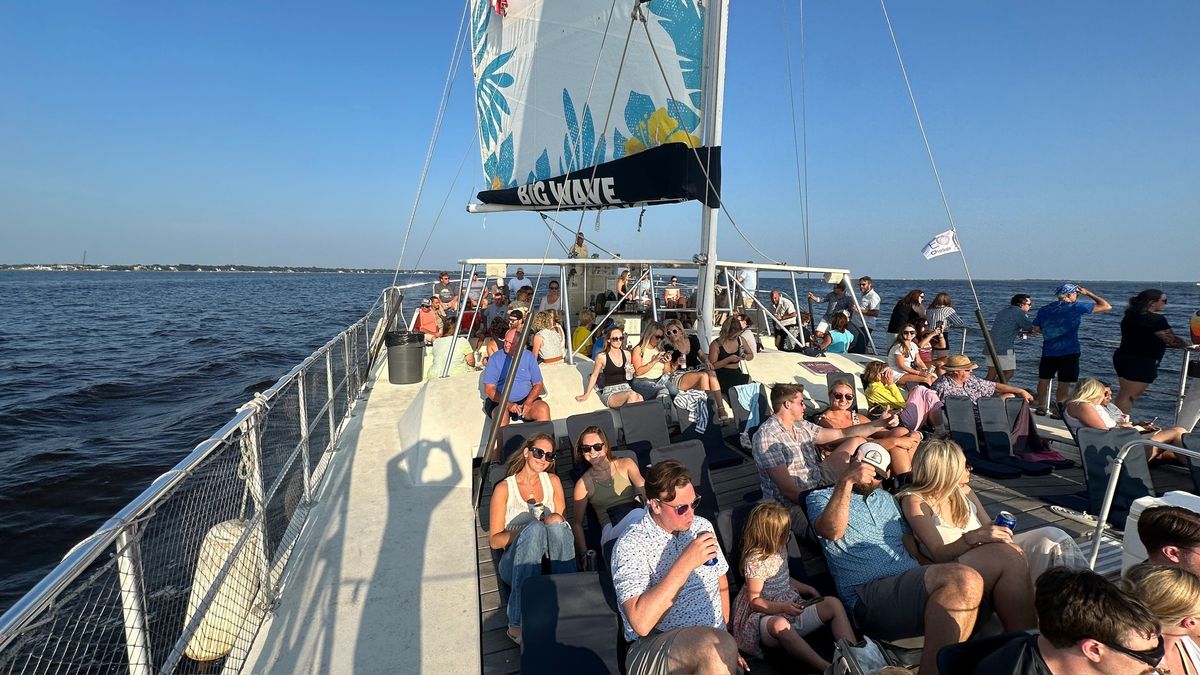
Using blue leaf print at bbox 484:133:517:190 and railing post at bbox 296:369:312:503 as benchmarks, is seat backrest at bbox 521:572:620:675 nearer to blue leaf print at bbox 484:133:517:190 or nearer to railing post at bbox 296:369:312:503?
railing post at bbox 296:369:312:503

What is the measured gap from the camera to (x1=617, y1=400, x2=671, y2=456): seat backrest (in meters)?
5.51

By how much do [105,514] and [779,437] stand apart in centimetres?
934

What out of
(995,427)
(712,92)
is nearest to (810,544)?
(995,427)

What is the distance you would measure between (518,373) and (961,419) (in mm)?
4651

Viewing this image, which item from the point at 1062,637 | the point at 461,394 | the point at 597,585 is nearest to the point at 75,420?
the point at 461,394

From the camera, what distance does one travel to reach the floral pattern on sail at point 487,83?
1068 centimetres

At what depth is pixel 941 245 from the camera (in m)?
8.27

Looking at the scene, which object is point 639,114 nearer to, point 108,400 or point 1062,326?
point 1062,326

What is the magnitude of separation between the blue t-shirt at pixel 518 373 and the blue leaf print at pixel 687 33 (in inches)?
160

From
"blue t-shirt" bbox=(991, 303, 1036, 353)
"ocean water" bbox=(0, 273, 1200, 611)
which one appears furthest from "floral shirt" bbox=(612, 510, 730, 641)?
"blue t-shirt" bbox=(991, 303, 1036, 353)

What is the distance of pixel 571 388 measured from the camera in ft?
22.7

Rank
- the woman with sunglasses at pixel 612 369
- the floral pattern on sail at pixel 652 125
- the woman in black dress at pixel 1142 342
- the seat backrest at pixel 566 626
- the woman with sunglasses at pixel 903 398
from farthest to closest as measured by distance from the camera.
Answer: the floral pattern on sail at pixel 652 125 < the woman with sunglasses at pixel 612 369 < the woman in black dress at pixel 1142 342 < the woman with sunglasses at pixel 903 398 < the seat backrest at pixel 566 626

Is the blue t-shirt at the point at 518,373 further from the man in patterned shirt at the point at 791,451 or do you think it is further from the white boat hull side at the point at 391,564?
the man in patterned shirt at the point at 791,451

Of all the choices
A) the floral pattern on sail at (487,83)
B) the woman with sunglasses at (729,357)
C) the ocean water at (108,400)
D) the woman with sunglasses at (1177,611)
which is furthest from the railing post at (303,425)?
the floral pattern on sail at (487,83)
